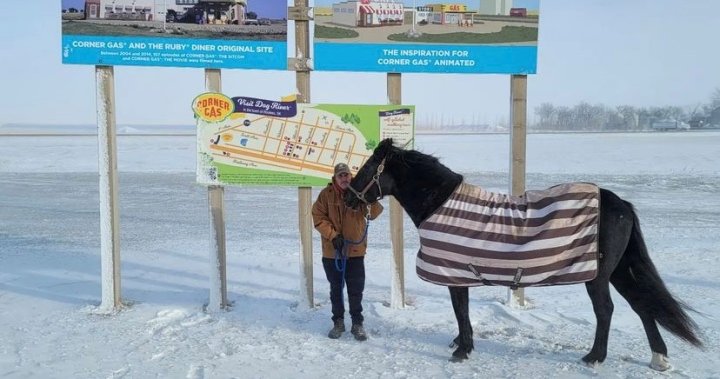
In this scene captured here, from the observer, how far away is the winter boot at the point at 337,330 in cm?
493

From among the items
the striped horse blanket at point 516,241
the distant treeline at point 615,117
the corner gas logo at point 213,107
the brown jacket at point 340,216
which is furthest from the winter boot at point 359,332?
the distant treeline at point 615,117

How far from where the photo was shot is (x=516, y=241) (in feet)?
13.8

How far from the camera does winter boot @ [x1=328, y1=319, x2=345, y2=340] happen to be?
4926mm

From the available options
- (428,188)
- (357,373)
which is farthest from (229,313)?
(428,188)

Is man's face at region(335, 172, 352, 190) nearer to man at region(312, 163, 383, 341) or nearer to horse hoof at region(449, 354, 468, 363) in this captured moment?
man at region(312, 163, 383, 341)

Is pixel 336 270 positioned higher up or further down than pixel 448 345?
higher up

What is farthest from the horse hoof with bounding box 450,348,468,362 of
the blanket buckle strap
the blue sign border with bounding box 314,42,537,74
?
the blue sign border with bounding box 314,42,537,74

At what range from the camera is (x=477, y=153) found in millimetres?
31969

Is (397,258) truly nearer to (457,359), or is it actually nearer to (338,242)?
(338,242)

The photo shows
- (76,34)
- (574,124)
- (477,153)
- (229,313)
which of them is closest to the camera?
(76,34)

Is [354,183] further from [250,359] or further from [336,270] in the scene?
[250,359]

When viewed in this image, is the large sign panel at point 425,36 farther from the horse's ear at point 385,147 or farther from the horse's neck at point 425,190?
the horse's neck at point 425,190

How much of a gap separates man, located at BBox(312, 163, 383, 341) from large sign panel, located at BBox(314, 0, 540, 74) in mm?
1330

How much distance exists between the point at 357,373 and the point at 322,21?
11.2 feet
